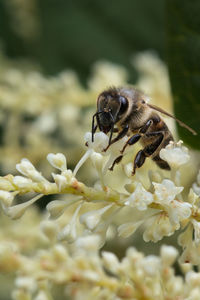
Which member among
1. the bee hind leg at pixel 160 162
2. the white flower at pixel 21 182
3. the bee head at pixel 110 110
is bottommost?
the bee hind leg at pixel 160 162

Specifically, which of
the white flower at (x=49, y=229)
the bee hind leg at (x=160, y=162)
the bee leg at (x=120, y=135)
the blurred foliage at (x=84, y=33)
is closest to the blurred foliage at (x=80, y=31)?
the blurred foliage at (x=84, y=33)

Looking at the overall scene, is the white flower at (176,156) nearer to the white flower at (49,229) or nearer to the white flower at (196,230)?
the white flower at (196,230)

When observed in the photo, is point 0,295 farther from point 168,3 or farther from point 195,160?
point 168,3

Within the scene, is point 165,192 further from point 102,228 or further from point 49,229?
Answer: point 49,229

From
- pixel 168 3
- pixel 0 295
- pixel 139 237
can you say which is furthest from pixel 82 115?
pixel 168 3

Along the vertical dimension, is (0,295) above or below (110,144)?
below

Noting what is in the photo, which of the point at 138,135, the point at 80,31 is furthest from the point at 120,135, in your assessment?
the point at 80,31
